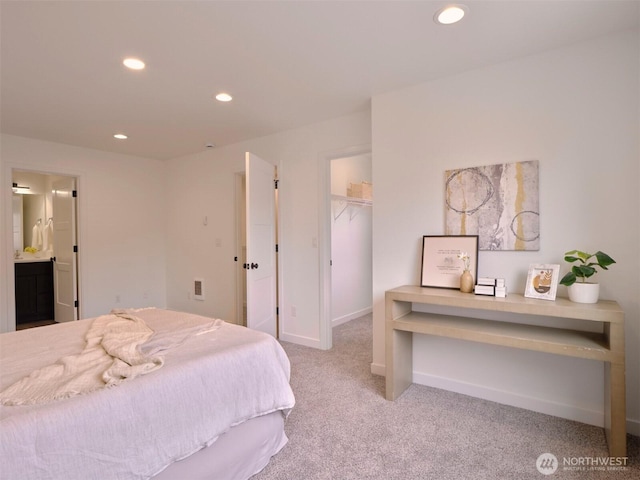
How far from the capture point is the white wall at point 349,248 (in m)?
4.65

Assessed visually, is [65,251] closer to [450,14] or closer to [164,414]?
[164,414]

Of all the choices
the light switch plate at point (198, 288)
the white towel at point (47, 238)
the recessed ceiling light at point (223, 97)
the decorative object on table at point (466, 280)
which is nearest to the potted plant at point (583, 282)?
the decorative object on table at point (466, 280)

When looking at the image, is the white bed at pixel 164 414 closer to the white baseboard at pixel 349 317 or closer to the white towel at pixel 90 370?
the white towel at pixel 90 370

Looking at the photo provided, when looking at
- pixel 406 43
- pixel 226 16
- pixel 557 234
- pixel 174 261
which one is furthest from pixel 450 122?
pixel 174 261

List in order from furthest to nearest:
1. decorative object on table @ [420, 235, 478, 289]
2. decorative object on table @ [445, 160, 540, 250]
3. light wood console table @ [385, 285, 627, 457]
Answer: decorative object on table @ [420, 235, 478, 289], decorative object on table @ [445, 160, 540, 250], light wood console table @ [385, 285, 627, 457]

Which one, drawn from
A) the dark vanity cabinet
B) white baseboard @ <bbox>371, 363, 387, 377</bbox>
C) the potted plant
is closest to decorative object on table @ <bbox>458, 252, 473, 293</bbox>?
the potted plant

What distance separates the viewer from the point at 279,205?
390 centimetres

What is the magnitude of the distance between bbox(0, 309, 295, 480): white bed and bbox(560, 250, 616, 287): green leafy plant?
1.71 metres

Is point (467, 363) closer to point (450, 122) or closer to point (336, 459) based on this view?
point (336, 459)

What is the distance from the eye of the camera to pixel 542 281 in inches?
83.7

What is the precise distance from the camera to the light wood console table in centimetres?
174

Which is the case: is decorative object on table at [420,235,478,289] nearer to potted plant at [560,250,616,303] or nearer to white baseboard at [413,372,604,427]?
potted plant at [560,250,616,303]

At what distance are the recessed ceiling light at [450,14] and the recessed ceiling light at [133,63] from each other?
190 cm

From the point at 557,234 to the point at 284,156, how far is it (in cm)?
272
